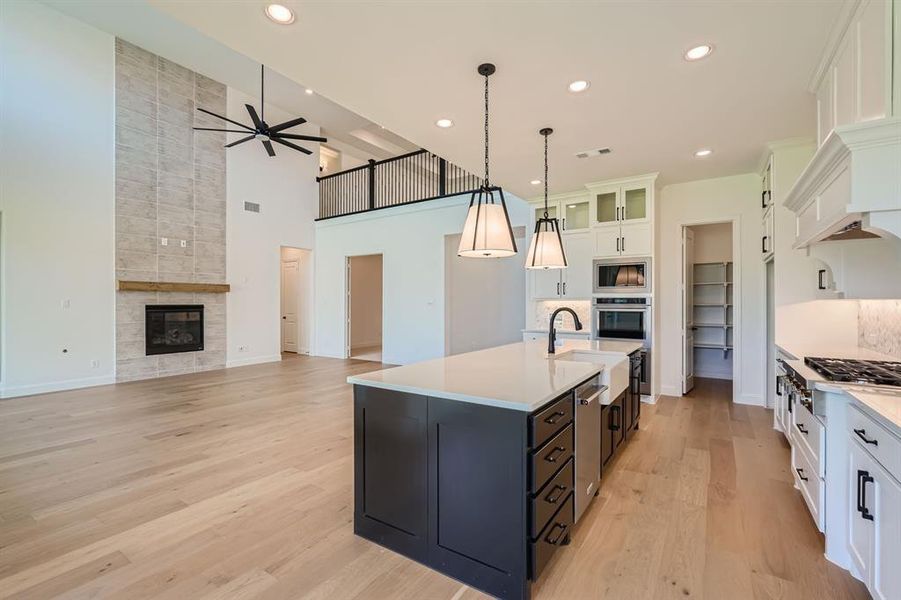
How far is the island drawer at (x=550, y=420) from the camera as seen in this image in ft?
5.45

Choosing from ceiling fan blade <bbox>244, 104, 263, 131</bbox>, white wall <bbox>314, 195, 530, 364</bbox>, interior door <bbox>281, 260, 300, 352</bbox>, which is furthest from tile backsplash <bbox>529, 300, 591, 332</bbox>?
interior door <bbox>281, 260, 300, 352</bbox>

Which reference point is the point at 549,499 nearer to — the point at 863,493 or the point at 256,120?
the point at 863,493

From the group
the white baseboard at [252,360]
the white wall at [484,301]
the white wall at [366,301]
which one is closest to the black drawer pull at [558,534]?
the white wall at [484,301]

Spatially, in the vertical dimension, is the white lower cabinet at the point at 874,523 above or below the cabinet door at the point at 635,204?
below

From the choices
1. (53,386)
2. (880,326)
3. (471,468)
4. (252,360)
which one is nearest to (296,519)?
(471,468)

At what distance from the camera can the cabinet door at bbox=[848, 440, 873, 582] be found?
1636 millimetres

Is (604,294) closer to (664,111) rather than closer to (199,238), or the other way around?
(664,111)

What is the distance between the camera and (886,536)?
4.83 feet

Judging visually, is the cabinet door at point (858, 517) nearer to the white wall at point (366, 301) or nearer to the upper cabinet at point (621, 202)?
the upper cabinet at point (621, 202)

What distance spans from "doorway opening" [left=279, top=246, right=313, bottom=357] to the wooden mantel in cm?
207

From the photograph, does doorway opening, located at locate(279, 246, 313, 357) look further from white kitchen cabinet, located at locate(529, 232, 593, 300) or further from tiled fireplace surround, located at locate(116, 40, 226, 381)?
white kitchen cabinet, located at locate(529, 232, 593, 300)

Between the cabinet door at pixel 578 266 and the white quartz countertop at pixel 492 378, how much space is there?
2790 mm

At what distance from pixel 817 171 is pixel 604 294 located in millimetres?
3162

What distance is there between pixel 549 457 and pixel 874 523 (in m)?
1.26
